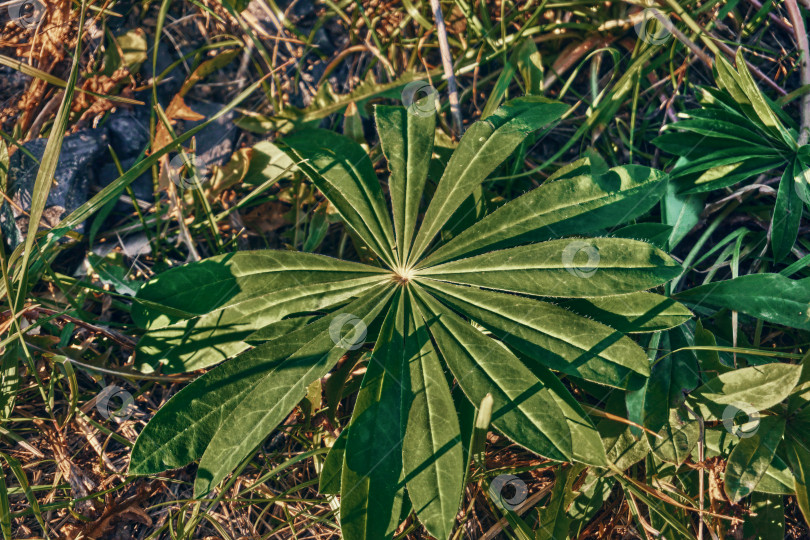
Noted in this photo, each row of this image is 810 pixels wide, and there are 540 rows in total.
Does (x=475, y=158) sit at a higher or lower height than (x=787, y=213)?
higher

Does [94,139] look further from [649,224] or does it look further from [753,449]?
[753,449]

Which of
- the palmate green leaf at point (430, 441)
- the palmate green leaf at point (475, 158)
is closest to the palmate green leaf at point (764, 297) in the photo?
the palmate green leaf at point (475, 158)

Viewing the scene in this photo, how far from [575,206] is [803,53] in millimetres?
1383

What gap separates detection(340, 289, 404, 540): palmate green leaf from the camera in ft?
5.89

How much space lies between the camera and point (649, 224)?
2.14m

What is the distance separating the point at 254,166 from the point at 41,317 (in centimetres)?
110

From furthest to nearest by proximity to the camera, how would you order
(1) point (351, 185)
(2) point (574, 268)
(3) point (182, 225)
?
1. (3) point (182, 225)
2. (1) point (351, 185)
3. (2) point (574, 268)

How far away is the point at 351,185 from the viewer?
221cm

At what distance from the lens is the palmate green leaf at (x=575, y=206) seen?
80.8 inches

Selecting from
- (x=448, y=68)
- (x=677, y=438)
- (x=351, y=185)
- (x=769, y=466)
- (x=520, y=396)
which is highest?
(x=448, y=68)

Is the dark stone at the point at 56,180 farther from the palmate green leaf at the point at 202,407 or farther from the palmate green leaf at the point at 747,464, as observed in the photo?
the palmate green leaf at the point at 747,464

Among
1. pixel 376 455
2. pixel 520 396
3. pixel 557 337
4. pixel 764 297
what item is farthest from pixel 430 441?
pixel 764 297

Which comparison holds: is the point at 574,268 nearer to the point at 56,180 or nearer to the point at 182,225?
the point at 182,225

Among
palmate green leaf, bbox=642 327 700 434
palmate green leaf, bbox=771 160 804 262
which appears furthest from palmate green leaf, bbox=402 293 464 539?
palmate green leaf, bbox=771 160 804 262
